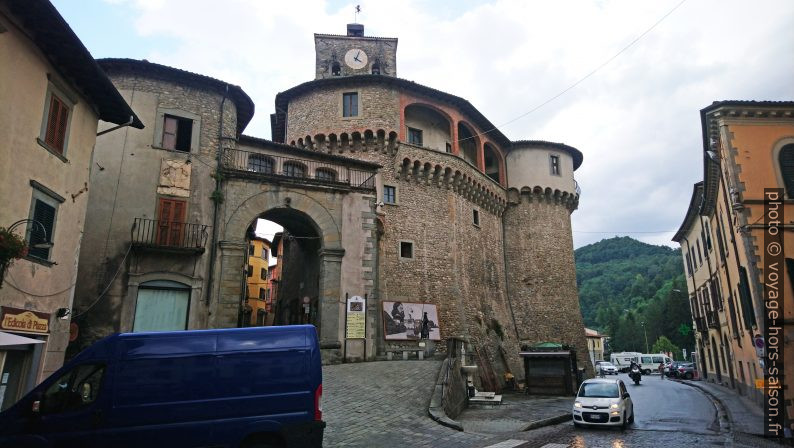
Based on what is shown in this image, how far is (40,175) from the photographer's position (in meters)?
11.8

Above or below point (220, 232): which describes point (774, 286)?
below

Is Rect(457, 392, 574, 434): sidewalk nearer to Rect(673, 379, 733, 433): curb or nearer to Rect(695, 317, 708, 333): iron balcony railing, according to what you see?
Rect(673, 379, 733, 433): curb

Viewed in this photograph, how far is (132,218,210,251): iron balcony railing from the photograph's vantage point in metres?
19.1

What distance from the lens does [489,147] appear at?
38.0m

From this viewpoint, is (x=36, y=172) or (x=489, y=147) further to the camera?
(x=489, y=147)

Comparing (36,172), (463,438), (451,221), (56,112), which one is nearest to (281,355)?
(463,438)

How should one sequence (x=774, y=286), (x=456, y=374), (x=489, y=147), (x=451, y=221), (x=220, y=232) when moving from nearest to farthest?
(x=774, y=286), (x=456, y=374), (x=220, y=232), (x=451, y=221), (x=489, y=147)

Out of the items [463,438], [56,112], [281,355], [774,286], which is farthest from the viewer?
[774,286]

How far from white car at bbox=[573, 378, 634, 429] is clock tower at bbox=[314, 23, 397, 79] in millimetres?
27115

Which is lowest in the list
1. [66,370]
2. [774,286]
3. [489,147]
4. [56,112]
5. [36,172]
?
[66,370]

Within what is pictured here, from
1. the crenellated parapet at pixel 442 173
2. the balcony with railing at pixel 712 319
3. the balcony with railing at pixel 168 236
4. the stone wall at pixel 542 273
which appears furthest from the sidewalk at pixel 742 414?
the balcony with railing at pixel 168 236

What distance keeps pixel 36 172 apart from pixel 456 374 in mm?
14387

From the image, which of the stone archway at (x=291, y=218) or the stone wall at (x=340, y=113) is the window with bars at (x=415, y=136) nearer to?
the stone wall at (x=340, y=113)

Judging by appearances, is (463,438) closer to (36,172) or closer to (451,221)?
(36,172)
